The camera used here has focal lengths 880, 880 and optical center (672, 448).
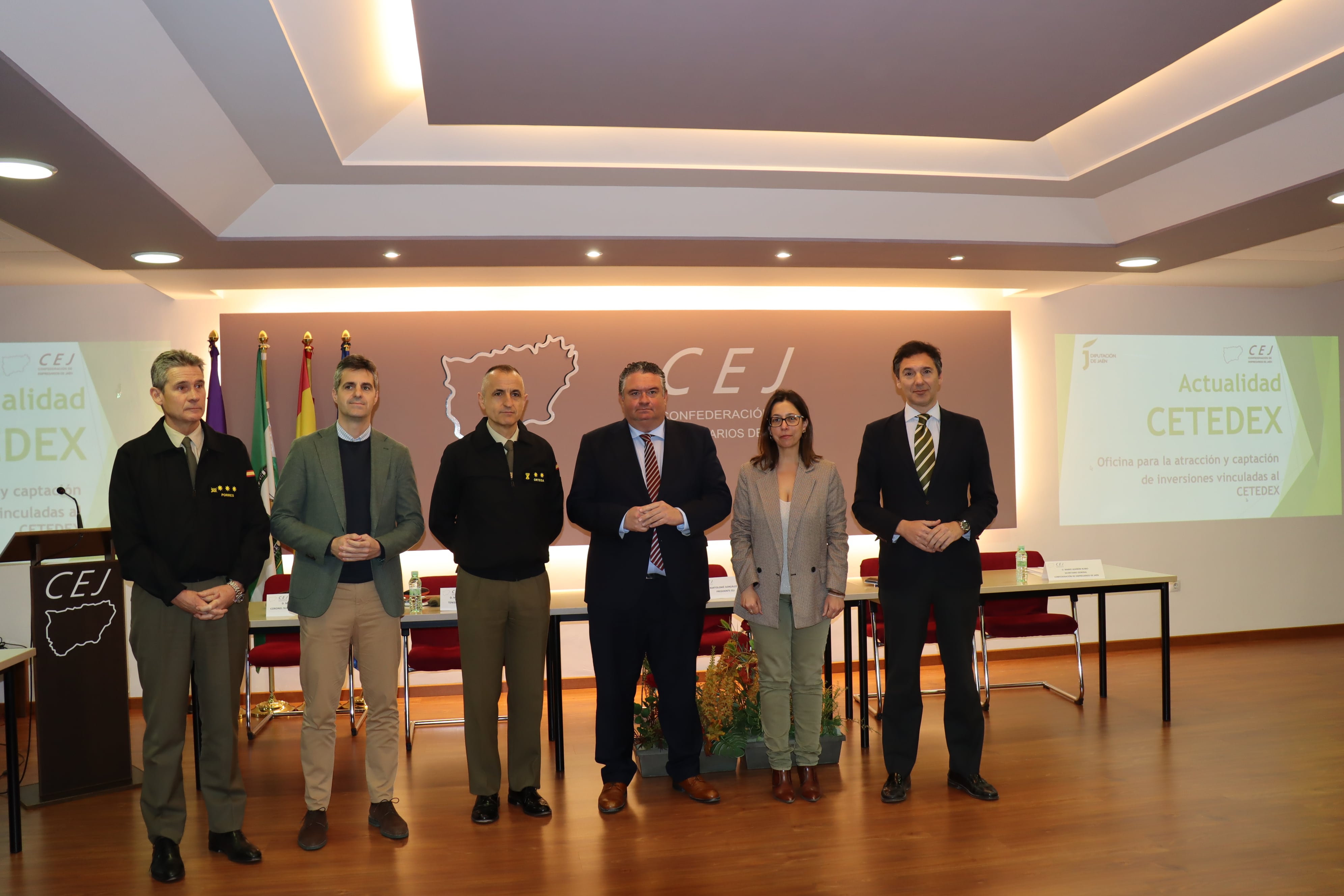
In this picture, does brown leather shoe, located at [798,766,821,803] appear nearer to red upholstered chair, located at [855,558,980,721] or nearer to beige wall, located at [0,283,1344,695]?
red upholstered chair, located at [855,558,980,721]

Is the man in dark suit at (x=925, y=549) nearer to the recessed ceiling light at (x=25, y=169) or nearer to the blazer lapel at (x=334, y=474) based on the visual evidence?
the blazer lapel at (x=334, y=474)

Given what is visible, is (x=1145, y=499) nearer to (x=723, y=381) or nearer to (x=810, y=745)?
(x=723, y=381)

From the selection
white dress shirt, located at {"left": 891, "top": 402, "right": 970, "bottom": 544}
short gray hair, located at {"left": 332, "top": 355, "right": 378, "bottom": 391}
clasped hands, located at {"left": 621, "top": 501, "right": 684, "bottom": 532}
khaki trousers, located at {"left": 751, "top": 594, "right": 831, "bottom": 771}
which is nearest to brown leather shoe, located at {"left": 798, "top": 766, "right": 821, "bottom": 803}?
khaki trousers, located at {"left": 751, "top": 594, "right": 831, "bottom": 771}

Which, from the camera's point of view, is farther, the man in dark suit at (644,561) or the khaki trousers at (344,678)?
the man in dark suit at (644,561)

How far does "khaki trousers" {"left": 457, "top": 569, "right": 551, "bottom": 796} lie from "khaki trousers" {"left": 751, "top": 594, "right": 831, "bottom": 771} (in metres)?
0.97

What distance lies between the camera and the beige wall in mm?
6250

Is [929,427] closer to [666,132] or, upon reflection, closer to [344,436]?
[666,132]

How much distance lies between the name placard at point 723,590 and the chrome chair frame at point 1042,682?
169cm

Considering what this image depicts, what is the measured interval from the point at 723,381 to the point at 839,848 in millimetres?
3821

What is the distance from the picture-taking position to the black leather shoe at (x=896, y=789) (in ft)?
12.7

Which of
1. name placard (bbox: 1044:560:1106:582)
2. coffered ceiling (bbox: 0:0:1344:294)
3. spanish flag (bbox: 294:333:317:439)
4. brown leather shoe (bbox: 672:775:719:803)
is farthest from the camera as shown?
spanish flag (bbox: 294:333:317:439)

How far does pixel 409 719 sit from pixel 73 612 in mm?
1783

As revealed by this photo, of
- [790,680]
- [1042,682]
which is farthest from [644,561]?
[1042,682]

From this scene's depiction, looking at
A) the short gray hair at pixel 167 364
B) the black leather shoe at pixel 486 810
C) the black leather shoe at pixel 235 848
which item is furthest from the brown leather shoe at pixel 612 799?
the short gray hair at pixel 167 364
